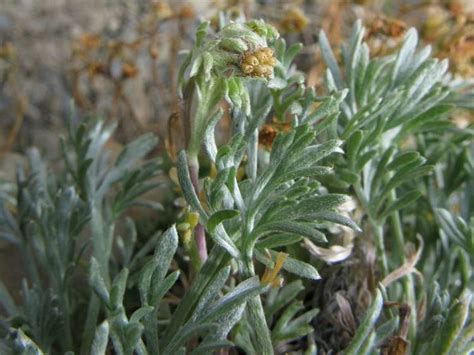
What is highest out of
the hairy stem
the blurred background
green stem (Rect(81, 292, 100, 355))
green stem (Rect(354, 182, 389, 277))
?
the hairy stem

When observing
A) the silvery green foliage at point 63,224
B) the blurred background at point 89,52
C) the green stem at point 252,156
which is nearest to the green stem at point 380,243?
the green stem at point 252,156

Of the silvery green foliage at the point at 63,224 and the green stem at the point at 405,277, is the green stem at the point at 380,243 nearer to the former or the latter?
the green stem at the point at 405,277

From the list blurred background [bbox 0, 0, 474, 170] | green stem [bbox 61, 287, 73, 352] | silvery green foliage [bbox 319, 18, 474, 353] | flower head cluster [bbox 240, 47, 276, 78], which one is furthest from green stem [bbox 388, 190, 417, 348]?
blurred background [bbox 0, 0, 474, 170]

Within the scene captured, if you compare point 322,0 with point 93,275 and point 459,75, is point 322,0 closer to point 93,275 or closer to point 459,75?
point 459,75

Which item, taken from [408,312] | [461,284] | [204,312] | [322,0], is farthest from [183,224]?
[322,0]

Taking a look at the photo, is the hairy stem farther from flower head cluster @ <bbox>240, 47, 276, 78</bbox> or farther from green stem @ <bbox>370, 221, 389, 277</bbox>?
green stem @ <bbox>370, 221, 389, 277</bbox>

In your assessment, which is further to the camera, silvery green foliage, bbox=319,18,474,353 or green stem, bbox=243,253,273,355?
silvery green foliage, bbox=319,18,474,353

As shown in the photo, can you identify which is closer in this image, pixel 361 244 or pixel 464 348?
pixel 464 348

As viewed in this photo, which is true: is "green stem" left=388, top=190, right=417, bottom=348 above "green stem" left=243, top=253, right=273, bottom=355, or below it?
below
